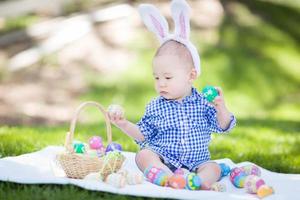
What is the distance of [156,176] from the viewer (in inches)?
142

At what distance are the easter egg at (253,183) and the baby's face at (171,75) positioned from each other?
2.25 feet

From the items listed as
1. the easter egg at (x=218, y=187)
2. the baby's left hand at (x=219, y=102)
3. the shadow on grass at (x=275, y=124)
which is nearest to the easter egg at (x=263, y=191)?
the easter egg at (x=218, y=187)

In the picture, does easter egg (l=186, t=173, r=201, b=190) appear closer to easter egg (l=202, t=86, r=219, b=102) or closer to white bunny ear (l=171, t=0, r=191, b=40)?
easter egg (l=202, t=86, r=219, b=102)

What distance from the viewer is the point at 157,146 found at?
4.01m

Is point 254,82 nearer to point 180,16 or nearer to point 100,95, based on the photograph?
point 100,95

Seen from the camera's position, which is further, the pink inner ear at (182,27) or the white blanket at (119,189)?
the pink inner ear at (182,27)

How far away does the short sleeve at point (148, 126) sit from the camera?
4059 mm

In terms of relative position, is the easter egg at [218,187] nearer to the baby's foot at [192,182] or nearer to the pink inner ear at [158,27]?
the baby's foot at [192,182]

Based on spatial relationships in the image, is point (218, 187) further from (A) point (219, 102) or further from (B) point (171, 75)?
(B) point (171, 75)

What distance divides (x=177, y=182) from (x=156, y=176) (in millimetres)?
136

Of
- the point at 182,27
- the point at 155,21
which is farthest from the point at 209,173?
the point at 155,21

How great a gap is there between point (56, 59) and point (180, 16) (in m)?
7.02

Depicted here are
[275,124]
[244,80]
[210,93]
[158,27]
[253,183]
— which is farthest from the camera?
[244,80]

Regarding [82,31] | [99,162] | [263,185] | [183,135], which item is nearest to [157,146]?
[183,135]
